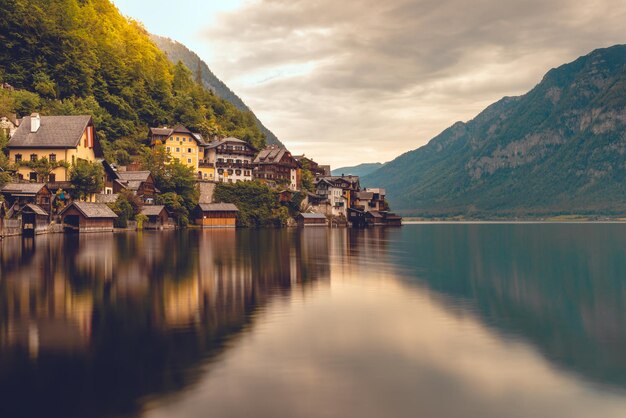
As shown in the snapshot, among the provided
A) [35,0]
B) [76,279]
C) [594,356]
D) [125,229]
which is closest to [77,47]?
[35,0]

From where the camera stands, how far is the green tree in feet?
262

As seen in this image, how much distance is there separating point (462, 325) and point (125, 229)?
78.9 meters

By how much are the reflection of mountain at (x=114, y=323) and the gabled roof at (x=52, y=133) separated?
4717cm

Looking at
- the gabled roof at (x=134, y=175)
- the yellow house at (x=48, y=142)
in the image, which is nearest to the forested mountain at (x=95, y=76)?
the yellow house at (x=48, y=142)

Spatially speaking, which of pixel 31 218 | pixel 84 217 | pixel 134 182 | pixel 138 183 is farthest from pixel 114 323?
pixel 134 182

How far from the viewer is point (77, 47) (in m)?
110

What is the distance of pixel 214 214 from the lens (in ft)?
366

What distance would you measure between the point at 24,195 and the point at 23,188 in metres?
1.57

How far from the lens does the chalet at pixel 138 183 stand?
9507 centimetres

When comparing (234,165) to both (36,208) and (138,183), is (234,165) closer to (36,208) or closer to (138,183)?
(138,183)

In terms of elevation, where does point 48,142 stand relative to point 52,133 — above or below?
below

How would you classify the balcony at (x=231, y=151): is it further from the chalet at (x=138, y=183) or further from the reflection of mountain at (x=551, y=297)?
the reflection of mountain at (x=551, y=297)

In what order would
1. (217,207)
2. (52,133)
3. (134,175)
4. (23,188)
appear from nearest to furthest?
(23,188) < (52,133) < (134,175) < (217,207)

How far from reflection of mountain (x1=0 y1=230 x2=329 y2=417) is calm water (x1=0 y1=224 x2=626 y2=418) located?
0.06 meters
